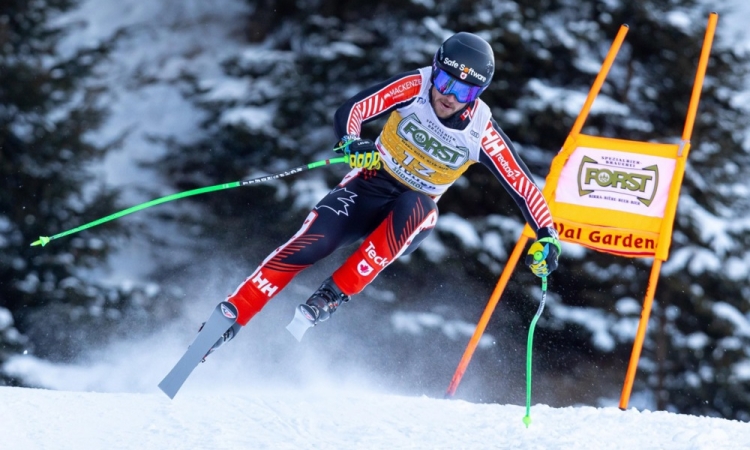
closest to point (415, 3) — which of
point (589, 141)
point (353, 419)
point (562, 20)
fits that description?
point (562, 20)

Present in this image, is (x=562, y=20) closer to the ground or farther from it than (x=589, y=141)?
closer to the ground

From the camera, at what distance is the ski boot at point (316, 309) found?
12.5ft

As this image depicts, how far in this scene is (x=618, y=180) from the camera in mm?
5254

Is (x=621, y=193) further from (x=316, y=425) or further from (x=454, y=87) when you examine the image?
(x=316, y=425)

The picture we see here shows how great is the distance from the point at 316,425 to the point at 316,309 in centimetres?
53

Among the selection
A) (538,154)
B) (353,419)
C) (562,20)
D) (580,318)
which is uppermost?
(353,419)

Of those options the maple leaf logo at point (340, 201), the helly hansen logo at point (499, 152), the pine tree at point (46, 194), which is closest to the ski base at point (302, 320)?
the maple leaf logo at point (340, 201)

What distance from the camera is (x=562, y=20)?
8891 millimetres

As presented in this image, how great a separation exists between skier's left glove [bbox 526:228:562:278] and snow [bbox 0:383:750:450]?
77 centimetres

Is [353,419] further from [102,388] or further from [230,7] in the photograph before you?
[230,7]

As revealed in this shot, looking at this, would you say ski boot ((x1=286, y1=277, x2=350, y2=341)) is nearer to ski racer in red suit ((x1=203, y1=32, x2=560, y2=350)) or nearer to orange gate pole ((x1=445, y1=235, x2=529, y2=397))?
ski racer in red suit ((x1=203, y1=32, x2=560, y2=350))

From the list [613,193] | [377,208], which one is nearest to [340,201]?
[377,208]

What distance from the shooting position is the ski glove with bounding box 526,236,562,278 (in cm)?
406

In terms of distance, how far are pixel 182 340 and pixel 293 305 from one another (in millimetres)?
1124
